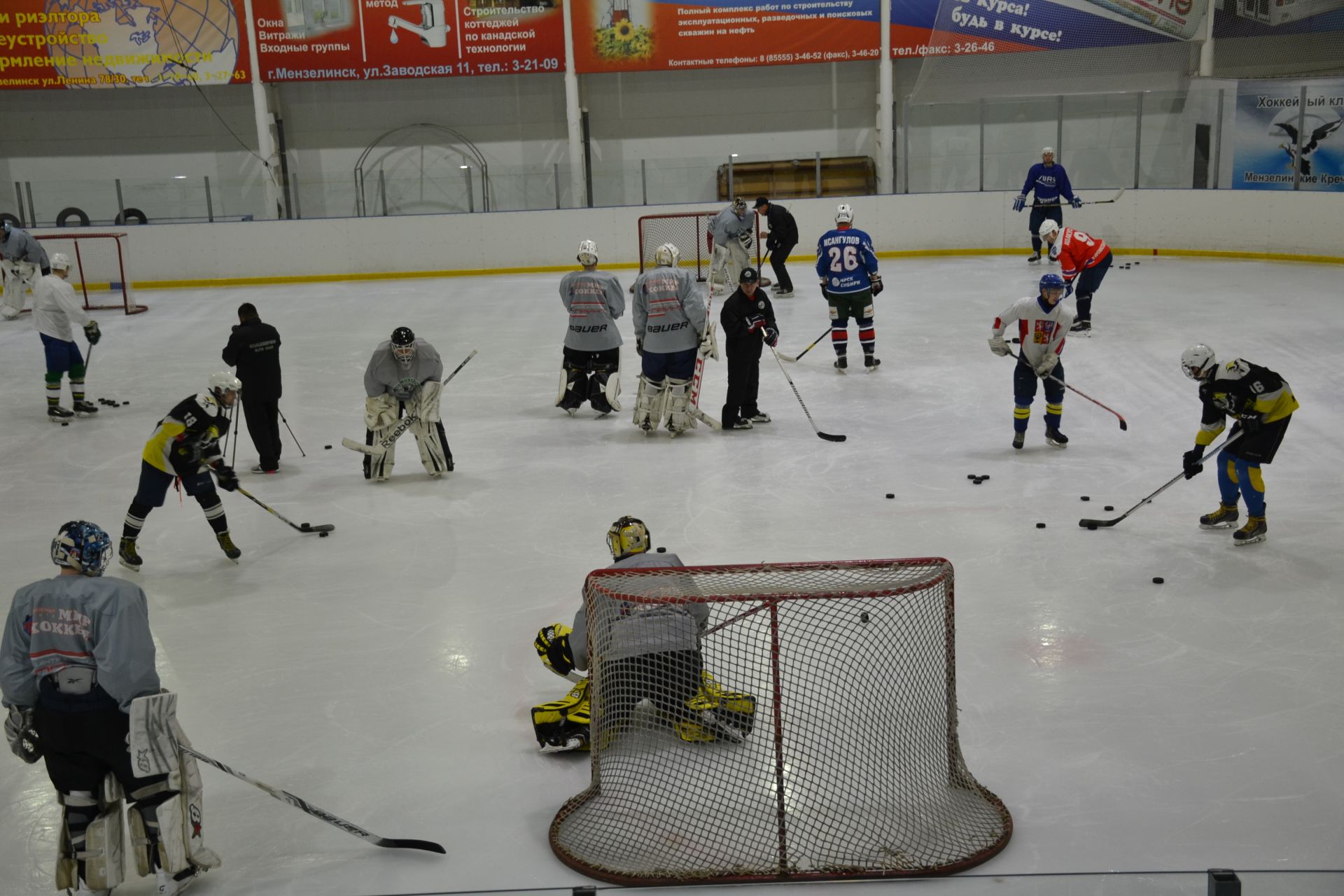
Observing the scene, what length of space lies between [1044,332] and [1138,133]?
10303mm

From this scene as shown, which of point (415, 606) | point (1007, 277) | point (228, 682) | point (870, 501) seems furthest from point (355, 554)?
point (1007, 277)

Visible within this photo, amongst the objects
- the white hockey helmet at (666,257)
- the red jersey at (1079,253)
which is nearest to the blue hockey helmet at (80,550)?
the white hockey helmet at (666,257)

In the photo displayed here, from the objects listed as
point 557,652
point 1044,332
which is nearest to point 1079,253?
point 1044,332

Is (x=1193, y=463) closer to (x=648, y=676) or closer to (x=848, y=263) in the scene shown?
(x=648, y=676)

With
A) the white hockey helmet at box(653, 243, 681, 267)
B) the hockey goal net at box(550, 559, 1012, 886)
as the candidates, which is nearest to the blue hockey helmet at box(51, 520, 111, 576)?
the hockey goal net at box(550, 559, 1012, 886)

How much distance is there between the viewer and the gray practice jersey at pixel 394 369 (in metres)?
8.58

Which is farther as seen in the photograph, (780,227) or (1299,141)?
(1299,141)

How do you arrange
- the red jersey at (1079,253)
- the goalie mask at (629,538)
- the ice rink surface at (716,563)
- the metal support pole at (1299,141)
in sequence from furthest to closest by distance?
the metal support pole at (1299,141), the red jersey at (1079,253), the goalie mask at (629,538), the ice rink surface at (716,563)

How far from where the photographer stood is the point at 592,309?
10078mm

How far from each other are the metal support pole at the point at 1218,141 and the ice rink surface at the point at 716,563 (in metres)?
4.54

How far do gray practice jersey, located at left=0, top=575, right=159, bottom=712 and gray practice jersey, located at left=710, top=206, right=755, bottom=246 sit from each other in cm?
1175

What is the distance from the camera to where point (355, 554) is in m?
7.48

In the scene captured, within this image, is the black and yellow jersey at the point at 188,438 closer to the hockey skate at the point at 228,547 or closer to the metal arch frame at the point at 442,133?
the hockey skate at the point at 228,547

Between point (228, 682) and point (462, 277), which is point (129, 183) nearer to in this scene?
point (462, 277)
